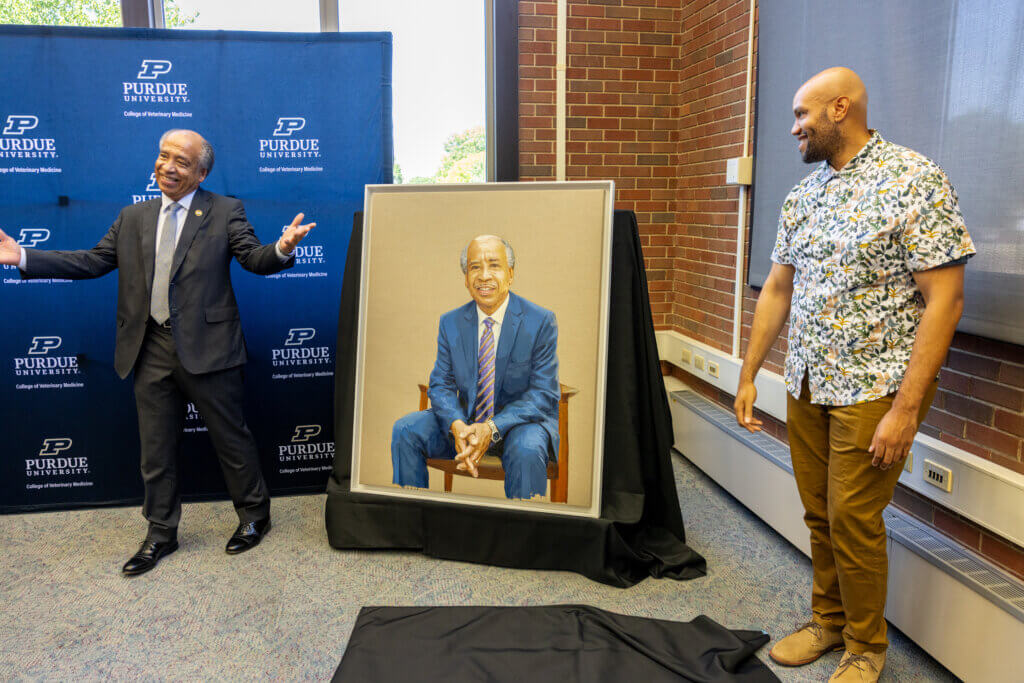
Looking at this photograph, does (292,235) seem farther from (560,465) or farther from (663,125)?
(663,125)

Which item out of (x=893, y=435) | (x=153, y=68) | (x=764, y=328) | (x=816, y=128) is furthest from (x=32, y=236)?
(x=893, y=435)

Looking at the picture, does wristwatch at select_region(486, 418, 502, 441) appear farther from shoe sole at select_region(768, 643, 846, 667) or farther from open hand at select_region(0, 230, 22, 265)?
open hand at select_region(0, 230, 22, 265)

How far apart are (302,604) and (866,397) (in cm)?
193

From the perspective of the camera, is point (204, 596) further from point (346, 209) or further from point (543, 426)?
point (346, 209)

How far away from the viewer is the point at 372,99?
3.40m

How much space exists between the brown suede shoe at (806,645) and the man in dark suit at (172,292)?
2.06m

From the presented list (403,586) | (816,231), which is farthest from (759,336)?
(403,586)

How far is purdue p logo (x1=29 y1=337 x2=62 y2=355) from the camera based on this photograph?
333 centimetres

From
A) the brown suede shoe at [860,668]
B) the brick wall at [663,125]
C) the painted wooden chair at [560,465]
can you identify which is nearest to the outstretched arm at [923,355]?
the brown suede shoe at [860,668]

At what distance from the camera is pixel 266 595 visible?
8.73ft

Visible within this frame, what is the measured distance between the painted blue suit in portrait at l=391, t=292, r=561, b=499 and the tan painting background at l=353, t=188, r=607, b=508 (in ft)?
0.13

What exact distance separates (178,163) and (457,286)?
1110 millimetres

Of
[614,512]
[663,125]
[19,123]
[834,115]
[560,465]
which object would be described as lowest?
[614,512]

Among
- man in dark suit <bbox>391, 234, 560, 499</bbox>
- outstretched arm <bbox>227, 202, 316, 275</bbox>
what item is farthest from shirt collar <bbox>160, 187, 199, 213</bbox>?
man in dark suit <bbox>391, 234, 560, 499</bbox>
